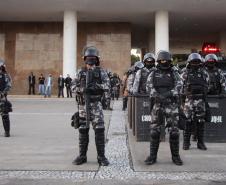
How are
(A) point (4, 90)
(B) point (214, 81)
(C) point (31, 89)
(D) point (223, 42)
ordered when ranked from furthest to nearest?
(D) point (223, 42) → (C) point (31, 89) → (A) point (4, 90) → (B) point (214, 81)

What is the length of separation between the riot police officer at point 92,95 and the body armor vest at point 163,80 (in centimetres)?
82

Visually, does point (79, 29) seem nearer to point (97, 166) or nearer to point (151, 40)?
point (151, 40)

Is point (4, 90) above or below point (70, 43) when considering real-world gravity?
below

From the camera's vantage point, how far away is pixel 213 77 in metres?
10.7

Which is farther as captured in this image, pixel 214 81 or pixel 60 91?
pixel 60 91

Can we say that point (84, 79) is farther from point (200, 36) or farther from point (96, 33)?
point (200, 36)

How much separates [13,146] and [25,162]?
78.0 inches

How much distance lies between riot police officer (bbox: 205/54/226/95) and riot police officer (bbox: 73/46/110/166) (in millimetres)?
3552

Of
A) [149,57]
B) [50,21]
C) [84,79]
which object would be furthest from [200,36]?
[84,79]

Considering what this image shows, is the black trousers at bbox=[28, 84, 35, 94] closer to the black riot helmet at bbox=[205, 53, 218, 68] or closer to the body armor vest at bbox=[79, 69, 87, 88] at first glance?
the black riot helmet at bbox=[205, 53, 218, 68]

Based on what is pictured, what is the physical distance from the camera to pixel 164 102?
26.7 ft

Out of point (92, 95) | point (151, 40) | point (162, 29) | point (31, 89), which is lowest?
point (92, 95)

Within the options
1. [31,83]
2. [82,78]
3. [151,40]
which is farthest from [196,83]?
[151,40]

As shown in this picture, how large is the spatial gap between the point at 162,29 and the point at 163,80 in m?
30.1
